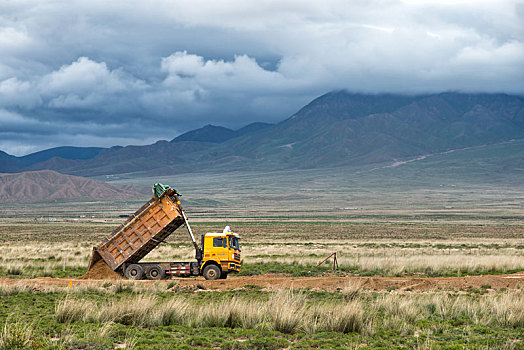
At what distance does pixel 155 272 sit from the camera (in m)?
25.9

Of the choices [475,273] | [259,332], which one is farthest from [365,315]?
[475,273]

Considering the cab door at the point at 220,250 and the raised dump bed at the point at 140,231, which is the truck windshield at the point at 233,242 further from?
the raised dump bed at the point at 140,231

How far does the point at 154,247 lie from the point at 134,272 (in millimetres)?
1354

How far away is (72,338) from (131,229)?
13618 millimetres

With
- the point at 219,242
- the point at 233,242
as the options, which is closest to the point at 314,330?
the point at 219,242

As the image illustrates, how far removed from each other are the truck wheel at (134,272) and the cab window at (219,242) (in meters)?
3.32

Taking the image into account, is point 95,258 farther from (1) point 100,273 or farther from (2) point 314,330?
(2) point 314,330

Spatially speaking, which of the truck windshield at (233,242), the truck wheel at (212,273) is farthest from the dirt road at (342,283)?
the truck windshield at (233,242)

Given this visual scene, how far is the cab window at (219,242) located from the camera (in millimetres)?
26094

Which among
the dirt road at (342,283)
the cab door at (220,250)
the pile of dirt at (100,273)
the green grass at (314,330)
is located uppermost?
the cab door at (220,250)

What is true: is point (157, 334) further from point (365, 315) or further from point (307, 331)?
point (365, 315)

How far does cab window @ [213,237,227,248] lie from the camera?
26.1 m

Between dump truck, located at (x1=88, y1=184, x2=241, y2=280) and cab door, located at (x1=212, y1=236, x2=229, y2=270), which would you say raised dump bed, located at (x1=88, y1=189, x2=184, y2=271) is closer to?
dump truck, located at (x1=88, y1=184, x2=241, y2=280)

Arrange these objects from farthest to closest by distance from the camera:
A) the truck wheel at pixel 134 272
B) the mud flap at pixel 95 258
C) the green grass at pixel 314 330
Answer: the mud flap at pixel 95 258
the truck wheel at pixel 134 272
the green grass at pixel 314 330
